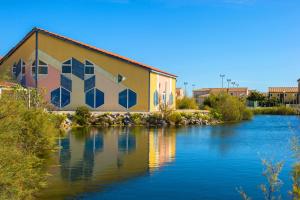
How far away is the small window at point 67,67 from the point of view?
41.6m

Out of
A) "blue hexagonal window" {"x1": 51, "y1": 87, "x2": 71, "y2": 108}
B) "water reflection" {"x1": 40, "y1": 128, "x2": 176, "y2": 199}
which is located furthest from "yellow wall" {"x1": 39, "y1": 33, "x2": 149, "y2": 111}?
"water reflection" {"x1": 40, "y1": 128, "x2": 176, "y2": 199}

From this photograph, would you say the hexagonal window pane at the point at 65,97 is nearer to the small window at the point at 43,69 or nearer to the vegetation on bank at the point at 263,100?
the small window at the point at 43,69

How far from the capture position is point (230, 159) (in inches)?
731

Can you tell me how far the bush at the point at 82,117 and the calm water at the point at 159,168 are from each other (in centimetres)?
1120

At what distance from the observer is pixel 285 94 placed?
4183 inches

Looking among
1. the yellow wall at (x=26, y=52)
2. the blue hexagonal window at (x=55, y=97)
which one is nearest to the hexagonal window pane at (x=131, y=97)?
the blue hexagonal window at (x=55, y=97)

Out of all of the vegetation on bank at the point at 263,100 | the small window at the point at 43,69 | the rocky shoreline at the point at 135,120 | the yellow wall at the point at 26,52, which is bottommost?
the rocky shoreline at the point at 135,120

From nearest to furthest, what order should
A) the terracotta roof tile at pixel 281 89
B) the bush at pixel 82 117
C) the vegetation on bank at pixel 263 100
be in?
the bush at pixel 82 117 < the vegetation on bank at pixel 263 100 < the terracotta roof tile at pixel 281 89

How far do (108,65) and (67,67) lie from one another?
4066mm

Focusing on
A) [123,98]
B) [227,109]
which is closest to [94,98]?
[123,98]

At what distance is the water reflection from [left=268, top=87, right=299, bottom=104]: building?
76.0 metres

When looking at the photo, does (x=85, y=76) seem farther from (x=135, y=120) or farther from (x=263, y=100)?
(x=263, y=100)

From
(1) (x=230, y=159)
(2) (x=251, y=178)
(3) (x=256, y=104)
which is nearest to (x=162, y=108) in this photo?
(1) (x=230, y=159)

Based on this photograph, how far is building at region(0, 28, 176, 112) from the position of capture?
41.0 meters
